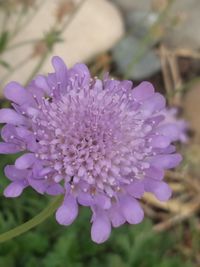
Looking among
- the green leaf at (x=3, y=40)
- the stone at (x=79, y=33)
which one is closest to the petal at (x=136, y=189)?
the green leaf at (x=3, y=40)

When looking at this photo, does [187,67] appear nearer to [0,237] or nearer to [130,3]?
[130,3]

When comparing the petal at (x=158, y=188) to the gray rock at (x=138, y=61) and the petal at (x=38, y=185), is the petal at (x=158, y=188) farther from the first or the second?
the gray rock at (x=138, y=61)

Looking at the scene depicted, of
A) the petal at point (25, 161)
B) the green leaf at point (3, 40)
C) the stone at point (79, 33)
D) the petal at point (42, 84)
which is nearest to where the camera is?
the petal at point (25, 161)

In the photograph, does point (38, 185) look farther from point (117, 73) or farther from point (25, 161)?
point (117, 73)

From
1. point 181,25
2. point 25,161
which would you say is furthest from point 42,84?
point 181,25

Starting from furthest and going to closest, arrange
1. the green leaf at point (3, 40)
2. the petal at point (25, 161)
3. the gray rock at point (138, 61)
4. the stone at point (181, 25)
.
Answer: the stone at point (181, 25) → the gray rock at point (138, 61) → the green leaf at point (3, 40) → the petal at point (25, 161)

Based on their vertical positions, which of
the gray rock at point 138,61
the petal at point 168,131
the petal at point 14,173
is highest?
the gray rock at point 138,61
